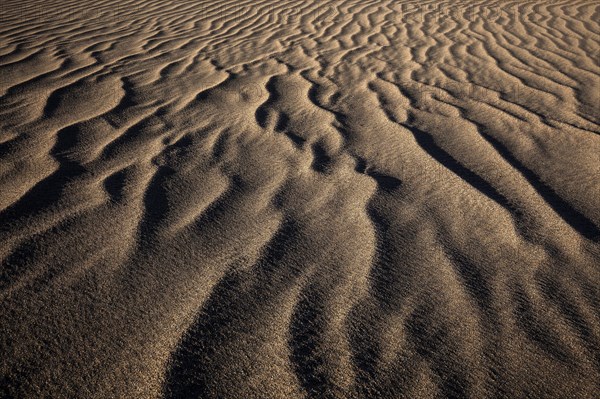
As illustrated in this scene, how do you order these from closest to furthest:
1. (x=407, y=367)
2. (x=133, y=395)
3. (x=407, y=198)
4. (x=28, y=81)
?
1. (x=133, y=395)
2. (x=407, y=367)
3. (x=407, y=198)
4. (x=28, y=81)

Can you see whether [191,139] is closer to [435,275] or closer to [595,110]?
[435,275]

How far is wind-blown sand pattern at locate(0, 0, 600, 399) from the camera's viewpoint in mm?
1086

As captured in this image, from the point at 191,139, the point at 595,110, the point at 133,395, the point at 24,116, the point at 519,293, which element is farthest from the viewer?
the point at 595,110

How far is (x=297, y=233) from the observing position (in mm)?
1560

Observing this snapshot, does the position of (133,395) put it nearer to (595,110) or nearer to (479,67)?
(595,110)

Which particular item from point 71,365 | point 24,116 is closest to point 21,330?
point 71,365

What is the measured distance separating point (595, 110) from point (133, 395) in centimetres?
301

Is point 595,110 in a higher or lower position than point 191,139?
lower

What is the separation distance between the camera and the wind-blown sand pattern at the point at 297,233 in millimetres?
1086

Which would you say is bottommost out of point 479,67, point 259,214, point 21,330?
point 479,67

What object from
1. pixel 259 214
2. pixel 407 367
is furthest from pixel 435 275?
pixel 259 214

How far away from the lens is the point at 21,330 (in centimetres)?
113

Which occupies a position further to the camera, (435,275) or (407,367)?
(435,275)

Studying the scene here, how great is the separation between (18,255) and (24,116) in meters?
1.37
